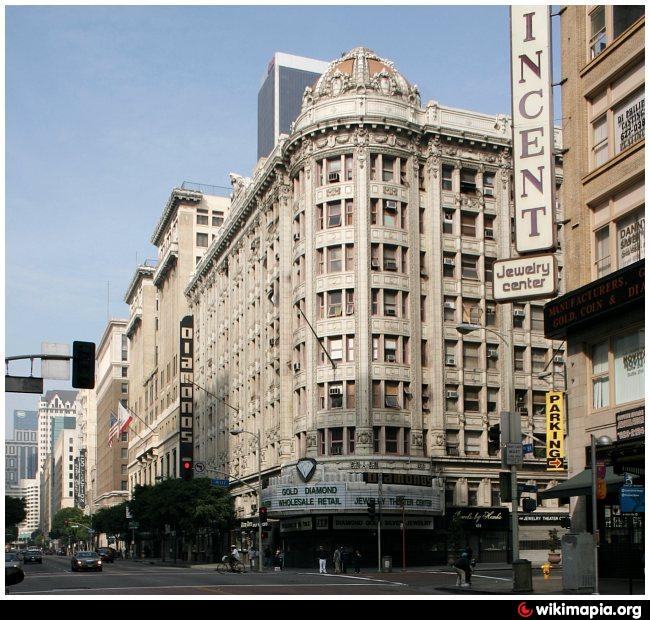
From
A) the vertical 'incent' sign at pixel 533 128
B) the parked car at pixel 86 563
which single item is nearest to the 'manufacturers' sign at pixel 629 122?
the vertical 'incent' sign at pixel 533 128

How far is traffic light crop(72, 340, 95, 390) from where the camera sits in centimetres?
3025

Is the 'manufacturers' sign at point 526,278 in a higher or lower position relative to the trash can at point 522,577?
higher

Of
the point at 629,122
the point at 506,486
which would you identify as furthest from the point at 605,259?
→ the point at 506,486

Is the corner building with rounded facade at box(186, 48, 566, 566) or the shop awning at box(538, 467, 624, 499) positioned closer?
the shop awning at box(538, 467, 624, 499)

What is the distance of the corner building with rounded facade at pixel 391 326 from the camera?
70.4 meters

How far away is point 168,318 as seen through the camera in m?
138

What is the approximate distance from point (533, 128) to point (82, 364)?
710 inches

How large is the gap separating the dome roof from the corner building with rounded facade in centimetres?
11

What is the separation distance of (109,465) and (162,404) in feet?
216

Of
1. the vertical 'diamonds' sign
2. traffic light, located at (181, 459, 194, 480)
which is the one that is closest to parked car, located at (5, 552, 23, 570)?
traffic light, located at (181, 459, 194, 480)

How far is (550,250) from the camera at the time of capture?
1441 inches
